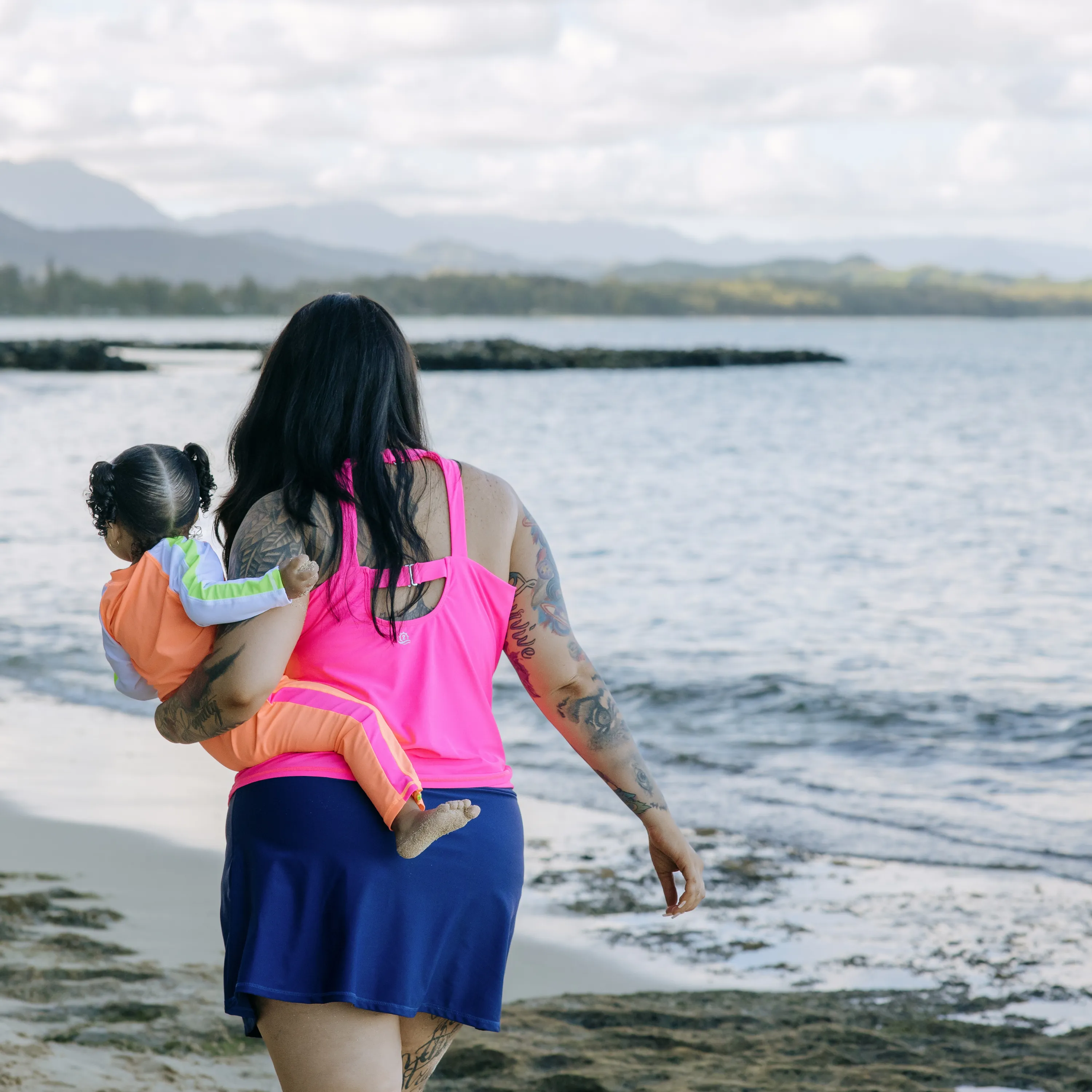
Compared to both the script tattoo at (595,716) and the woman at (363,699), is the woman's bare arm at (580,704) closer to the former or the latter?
the script tattoo at (595,716)

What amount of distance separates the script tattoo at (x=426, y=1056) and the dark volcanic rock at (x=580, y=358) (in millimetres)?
66468

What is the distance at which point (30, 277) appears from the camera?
159 metres

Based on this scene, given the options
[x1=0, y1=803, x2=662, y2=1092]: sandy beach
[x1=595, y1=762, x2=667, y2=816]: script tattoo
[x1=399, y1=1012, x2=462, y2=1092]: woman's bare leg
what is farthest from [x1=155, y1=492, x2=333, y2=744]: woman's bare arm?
[x1=0, y1=803, x2=662, y2=1092]: sandy beach

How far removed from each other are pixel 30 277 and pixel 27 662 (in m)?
164

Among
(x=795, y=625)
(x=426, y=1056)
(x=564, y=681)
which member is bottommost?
(x=795, y=625)

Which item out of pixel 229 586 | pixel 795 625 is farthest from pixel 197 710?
pixel 795 625

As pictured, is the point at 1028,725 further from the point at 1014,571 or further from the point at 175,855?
the point at 1014,571

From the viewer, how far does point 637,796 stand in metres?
2.22

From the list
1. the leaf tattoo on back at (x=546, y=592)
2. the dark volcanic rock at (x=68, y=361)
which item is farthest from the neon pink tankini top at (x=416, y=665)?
the dark volcanic rock at (x=68, y=361)

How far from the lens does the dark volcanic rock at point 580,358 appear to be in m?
70.9

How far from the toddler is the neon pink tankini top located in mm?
31

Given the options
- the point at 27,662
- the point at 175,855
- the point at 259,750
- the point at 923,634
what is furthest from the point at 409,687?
the point at 923,634

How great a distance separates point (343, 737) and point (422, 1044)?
18.9 inches

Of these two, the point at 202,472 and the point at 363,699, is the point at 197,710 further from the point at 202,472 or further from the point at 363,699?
the point at 202,472
